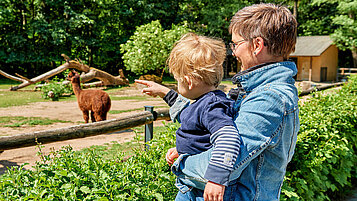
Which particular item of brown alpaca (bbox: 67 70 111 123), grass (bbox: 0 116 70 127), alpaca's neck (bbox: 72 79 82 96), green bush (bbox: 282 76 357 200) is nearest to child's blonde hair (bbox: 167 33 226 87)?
green bush (bbox: 282 76 357 200)

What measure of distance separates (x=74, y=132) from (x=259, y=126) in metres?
2.56

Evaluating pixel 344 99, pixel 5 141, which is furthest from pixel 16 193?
pixel 344 99

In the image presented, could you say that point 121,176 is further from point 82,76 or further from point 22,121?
point 82,76

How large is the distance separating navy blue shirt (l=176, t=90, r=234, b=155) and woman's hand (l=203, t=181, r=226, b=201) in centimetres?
22

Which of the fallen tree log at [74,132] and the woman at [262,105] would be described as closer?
the woman at [262,105]

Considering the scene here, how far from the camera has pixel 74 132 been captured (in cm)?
341

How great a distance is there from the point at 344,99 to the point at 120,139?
5.02m

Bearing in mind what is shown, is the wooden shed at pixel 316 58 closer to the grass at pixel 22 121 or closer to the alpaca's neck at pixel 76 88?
the alpaca's neck at pixel 76 88

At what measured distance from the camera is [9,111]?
11086 millimetres

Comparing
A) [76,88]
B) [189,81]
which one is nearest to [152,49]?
[76,88]

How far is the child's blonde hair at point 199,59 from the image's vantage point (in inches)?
66.2

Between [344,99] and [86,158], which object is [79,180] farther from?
[344,99]

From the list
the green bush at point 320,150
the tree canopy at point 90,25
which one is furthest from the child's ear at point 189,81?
the tree canopy at point 90,25

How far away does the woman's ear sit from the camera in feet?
4.83
